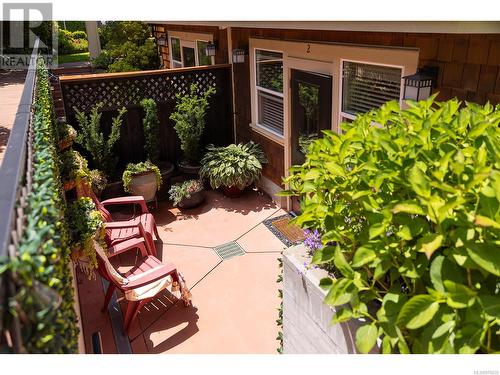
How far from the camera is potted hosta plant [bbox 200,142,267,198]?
645 cm

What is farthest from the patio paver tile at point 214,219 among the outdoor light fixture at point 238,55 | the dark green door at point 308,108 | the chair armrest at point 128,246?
the outdoor light fixture at point 238,55

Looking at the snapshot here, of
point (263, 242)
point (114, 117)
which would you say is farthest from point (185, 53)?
point (263, 242)

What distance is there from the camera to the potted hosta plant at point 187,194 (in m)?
6.39

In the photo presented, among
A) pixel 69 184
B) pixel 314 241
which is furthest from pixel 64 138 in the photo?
pixel 314 241

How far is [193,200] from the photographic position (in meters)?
6.52

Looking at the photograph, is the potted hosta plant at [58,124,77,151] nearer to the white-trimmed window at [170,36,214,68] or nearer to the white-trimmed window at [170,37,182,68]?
the white-trimmed window at [170,36,214,68]

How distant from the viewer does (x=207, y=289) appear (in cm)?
461

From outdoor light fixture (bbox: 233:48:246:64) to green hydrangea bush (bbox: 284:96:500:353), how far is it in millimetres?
4654

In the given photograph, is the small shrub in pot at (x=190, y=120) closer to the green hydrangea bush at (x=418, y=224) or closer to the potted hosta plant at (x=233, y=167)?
the potted hosta plant at (x=233, y=167)

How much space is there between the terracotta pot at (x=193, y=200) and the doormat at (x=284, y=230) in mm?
1170

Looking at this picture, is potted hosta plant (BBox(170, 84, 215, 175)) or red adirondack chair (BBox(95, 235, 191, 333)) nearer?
red adirondack chair (BBox(95, 235, 191, 333))

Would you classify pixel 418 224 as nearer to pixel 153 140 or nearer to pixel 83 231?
pixel 83 231

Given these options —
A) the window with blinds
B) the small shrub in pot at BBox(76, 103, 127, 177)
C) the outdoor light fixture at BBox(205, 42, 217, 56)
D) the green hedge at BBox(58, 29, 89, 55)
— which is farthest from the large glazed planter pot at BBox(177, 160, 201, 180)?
the green hedge at BBox(58, 29, 89, 55)
